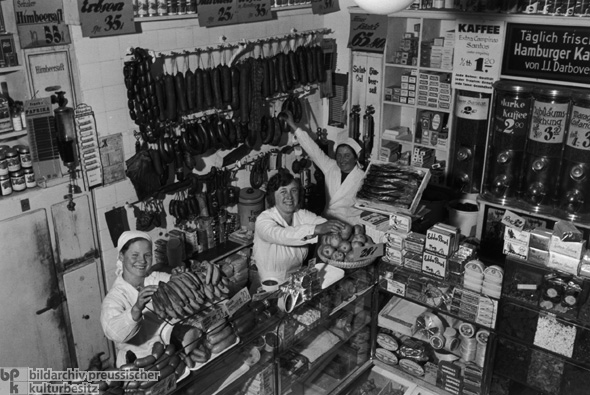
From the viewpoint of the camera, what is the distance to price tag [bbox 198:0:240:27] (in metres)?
5.79

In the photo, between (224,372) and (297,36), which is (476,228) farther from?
(224,372)

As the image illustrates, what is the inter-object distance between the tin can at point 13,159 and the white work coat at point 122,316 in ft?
5.35

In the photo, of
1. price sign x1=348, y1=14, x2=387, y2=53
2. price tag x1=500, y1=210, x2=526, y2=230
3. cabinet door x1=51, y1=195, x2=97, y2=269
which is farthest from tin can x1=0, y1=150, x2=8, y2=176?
price sign x1=348, y1=14, x2=387, y2=53

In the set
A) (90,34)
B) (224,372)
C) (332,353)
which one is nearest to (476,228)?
(332,353)

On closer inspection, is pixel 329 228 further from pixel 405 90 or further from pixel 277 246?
pixel 405 90

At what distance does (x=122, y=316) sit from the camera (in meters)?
3.49

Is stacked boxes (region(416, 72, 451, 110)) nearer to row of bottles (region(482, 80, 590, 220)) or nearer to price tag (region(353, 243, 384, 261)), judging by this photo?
row of bottles (region(482, 80, 590, 220))

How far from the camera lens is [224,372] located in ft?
11.3

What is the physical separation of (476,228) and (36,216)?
4.40 m

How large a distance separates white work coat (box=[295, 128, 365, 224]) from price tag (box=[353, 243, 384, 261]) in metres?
1.72

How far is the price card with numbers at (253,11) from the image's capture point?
6.16 metres

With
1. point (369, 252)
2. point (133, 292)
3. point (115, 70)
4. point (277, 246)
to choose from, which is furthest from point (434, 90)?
point (133, 292)

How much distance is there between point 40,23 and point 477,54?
4083 mm

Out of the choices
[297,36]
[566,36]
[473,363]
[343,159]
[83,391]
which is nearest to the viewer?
[83,391]
